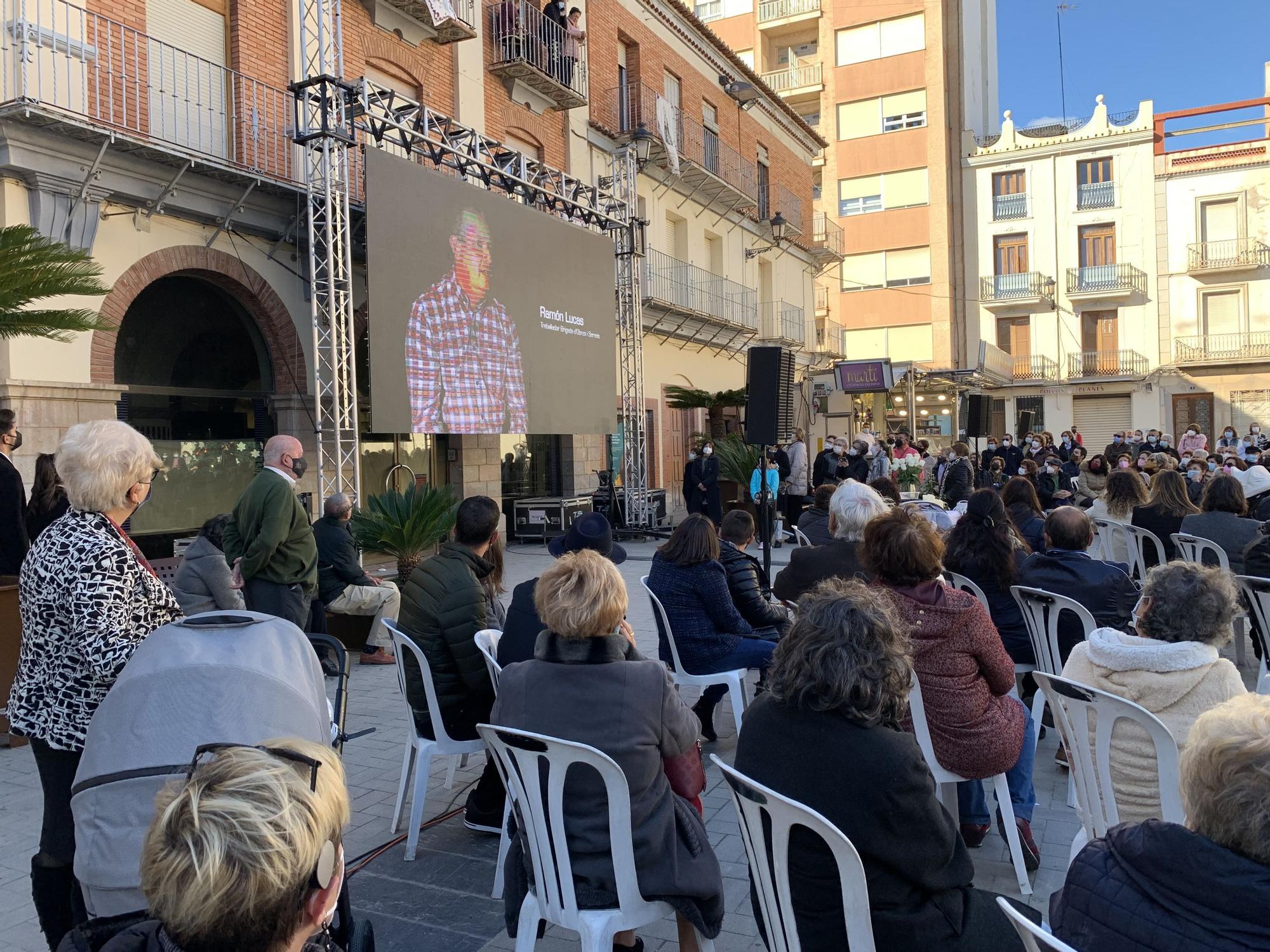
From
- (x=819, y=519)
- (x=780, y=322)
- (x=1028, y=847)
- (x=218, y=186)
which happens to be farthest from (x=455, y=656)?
(x=780, y=322)

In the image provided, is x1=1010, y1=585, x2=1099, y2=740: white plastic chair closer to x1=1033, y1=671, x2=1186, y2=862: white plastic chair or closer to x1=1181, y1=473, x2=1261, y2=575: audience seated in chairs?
x1=1033, y1=671, x2=1186, y2=862: white plastic chair

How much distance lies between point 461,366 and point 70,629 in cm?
922

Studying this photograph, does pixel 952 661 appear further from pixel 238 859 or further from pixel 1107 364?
pixel 1107 364

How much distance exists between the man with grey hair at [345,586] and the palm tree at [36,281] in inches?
86.1

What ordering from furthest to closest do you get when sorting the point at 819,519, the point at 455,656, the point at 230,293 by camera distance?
the point at 230,293 < the point at 819,519 < the point at 455,656

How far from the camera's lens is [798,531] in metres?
7.27

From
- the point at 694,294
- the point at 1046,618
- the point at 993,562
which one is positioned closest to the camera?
the point at 1046,618

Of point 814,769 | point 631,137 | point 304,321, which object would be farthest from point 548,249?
point 814,769

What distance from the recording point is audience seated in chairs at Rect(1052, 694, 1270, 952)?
1.38 m

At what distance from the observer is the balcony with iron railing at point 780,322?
79.8ft

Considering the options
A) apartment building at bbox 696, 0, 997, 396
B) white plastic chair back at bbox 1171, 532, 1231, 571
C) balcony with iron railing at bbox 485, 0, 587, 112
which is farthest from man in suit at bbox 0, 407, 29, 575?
apartment building at bbox 696, 0, 997, 396

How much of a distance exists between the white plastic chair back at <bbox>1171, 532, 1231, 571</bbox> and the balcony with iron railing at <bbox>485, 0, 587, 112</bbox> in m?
11.7

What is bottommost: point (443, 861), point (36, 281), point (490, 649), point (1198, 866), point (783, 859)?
point (443, 861)

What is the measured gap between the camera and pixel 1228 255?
30844 mm
